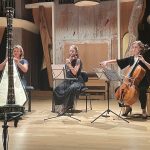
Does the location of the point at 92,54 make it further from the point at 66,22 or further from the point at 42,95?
the point at 42,95

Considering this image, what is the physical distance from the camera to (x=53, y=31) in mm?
9602

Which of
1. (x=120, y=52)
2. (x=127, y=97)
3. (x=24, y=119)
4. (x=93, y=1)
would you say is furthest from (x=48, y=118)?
(x=120, y=52)

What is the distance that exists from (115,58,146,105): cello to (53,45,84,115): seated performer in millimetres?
925

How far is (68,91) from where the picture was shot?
6.02 metres

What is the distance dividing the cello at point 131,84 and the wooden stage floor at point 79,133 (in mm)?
373

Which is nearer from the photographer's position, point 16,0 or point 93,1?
point 93,1

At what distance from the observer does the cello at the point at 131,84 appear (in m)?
5.39

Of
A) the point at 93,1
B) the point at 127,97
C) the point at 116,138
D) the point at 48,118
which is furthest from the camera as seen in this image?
the point at 93,1

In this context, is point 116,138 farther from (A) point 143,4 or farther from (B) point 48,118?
(A) point 143,4

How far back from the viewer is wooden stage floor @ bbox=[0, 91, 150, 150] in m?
3.90

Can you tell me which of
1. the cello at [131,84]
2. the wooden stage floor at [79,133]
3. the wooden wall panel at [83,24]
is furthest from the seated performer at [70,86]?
the wooden wall panel at [83,24]

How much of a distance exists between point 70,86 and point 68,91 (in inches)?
Answer: 4.9

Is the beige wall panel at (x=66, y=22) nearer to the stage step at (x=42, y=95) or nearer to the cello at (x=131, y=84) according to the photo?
the stage step at (x=42, y=95)

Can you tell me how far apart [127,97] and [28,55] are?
6066 millimetres
